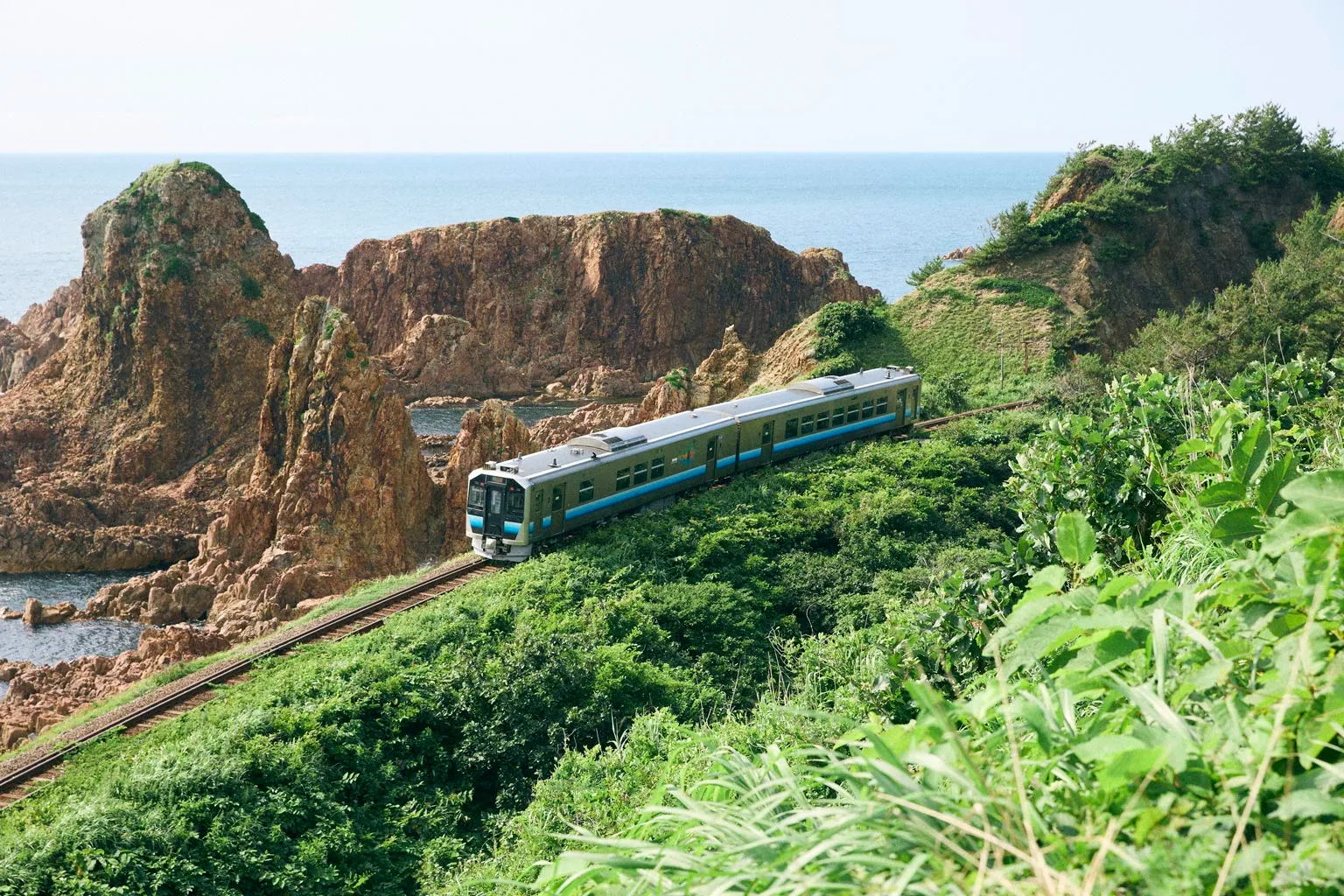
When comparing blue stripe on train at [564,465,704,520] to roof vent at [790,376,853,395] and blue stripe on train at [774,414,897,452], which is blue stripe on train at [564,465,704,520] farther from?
roof vent at [790,376,853,395]

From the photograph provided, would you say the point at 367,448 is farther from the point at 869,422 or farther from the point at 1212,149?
the point at 1212,149

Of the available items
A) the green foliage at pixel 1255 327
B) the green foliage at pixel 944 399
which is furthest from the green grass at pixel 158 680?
the green foliage at pixel 1255 327

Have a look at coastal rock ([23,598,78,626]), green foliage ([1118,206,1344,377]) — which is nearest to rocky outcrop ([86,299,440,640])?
coastal rock ([23,598,78,626])

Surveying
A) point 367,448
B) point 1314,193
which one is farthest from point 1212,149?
point 367,448

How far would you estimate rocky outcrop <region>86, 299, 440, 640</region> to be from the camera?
39.0 meters

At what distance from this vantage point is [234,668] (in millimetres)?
19594

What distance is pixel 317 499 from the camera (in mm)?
41688

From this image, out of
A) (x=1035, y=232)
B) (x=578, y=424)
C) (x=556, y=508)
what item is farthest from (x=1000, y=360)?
(x=556, y=508)

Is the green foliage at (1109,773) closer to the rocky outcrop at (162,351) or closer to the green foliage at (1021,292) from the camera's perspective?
the green foliage at (1021,292)

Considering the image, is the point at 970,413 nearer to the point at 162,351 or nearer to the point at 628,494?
the point at 628,494

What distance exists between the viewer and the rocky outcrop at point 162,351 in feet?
183

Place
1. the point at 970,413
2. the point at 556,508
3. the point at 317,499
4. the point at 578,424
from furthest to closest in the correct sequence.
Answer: the point at 578,424, the point at 317,499, the point at 970,413, the point at 556,508

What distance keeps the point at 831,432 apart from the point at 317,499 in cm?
2148

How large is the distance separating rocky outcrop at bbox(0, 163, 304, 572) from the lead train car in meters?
35.7
